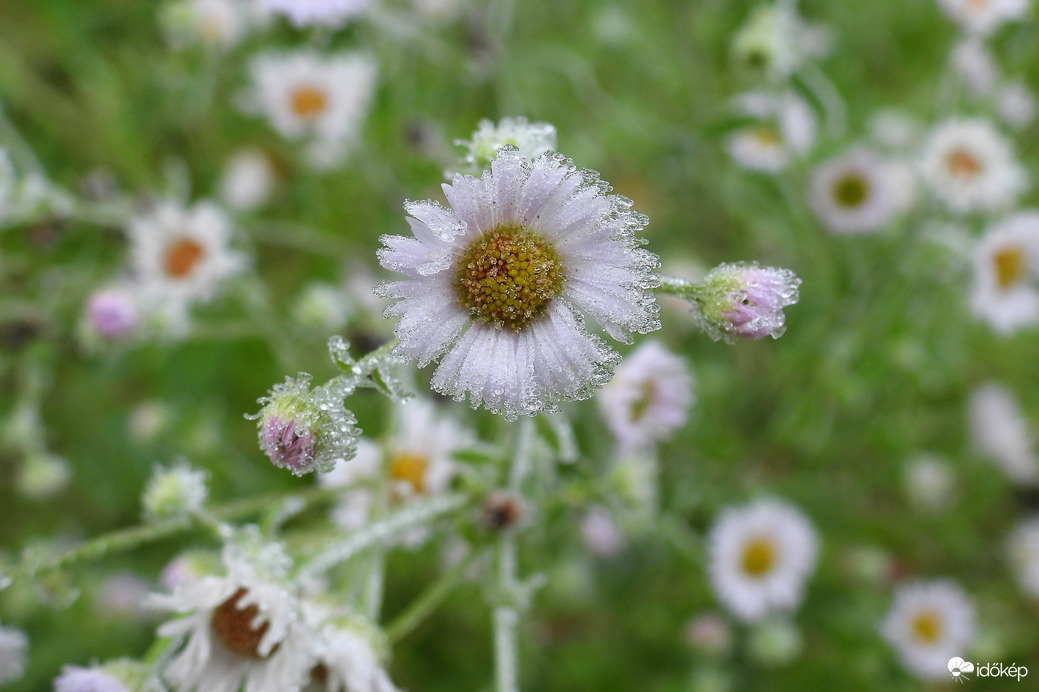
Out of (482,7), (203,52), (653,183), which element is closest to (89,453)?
(203,52)

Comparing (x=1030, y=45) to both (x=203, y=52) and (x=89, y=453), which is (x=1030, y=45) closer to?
(x=203, y=52)

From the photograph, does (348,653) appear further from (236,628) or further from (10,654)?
(10,654)

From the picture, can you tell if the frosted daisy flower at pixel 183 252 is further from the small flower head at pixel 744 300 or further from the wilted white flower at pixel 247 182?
the small flower head at pixel 744 300

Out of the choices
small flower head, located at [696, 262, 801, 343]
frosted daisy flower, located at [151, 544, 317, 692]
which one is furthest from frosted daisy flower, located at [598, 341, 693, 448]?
frosted daisy flower, located at [151, 544, 317, 692]

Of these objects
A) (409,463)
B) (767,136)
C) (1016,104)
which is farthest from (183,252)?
(1016,104)

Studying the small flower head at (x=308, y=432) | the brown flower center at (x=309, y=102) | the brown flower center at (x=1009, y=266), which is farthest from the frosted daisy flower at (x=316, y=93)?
the brown flower center at (x=1009, y=266)

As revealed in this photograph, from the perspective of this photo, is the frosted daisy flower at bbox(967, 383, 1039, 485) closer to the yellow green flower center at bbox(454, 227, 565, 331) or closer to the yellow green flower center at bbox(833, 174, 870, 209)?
the yellow green flower center at bbox(833, 174, 870, 209)
